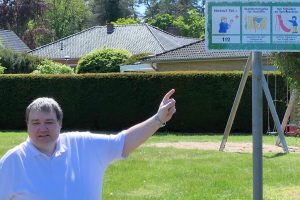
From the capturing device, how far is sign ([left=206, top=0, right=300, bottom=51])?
5020 mm

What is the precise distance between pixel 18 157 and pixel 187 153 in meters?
11.2

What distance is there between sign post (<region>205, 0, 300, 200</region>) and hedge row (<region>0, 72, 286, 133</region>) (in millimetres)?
18348

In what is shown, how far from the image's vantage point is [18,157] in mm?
3896

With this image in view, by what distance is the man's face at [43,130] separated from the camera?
3918 millimetres

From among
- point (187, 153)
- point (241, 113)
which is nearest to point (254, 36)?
point (187, 153)

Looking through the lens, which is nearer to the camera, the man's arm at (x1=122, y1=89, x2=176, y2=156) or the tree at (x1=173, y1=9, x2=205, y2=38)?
the man's arm at (x1=122, y1=89, x2=176, y2=156)

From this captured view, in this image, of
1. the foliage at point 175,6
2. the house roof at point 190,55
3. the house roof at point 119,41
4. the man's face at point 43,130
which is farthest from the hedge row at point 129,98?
the foliage at point 175,6

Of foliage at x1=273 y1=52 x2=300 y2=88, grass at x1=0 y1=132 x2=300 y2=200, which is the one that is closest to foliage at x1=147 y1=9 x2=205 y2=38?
grass at x1=0 y1=132 x2=300 y2=200

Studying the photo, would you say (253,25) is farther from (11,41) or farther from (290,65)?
(11,41)

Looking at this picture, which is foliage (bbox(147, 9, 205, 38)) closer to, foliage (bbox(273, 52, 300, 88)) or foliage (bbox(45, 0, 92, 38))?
foliage (bbox(45, 0, 92, 38))

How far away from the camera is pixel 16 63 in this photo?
41.0m

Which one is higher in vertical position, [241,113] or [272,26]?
[272,26]

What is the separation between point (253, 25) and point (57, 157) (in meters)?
2.00

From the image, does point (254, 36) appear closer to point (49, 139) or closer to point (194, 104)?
point (49, 139)
